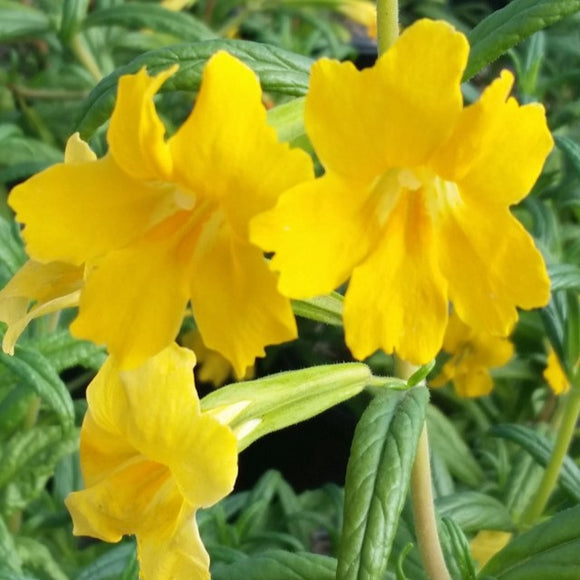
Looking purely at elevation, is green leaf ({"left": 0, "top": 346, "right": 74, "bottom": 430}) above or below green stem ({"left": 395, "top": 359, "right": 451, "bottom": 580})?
below

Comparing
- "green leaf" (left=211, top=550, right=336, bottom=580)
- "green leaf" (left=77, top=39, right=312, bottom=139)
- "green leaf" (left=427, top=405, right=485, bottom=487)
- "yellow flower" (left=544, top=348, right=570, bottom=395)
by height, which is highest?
"green leaf" (left=77, top=39, right=312, bottom=139)

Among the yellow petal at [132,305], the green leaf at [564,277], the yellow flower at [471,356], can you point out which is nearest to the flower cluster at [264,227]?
the yellow petal at [132,305]

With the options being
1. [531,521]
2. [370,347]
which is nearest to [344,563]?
[370,347]

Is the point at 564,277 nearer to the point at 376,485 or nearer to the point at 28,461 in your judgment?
the point at 376,485

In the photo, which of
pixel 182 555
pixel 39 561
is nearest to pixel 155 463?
pixel 182 555

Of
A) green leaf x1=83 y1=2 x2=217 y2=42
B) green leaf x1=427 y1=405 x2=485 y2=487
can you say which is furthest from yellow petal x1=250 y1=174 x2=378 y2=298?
green leaf x1=83 y1=2 x2=217 y2=42

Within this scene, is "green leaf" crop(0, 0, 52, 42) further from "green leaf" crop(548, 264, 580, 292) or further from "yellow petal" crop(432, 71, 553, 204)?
"yellow petal" crop(432, 71, 553, 204)

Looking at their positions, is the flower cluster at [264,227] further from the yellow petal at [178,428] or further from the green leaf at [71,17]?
the green leaf at [71,17]
